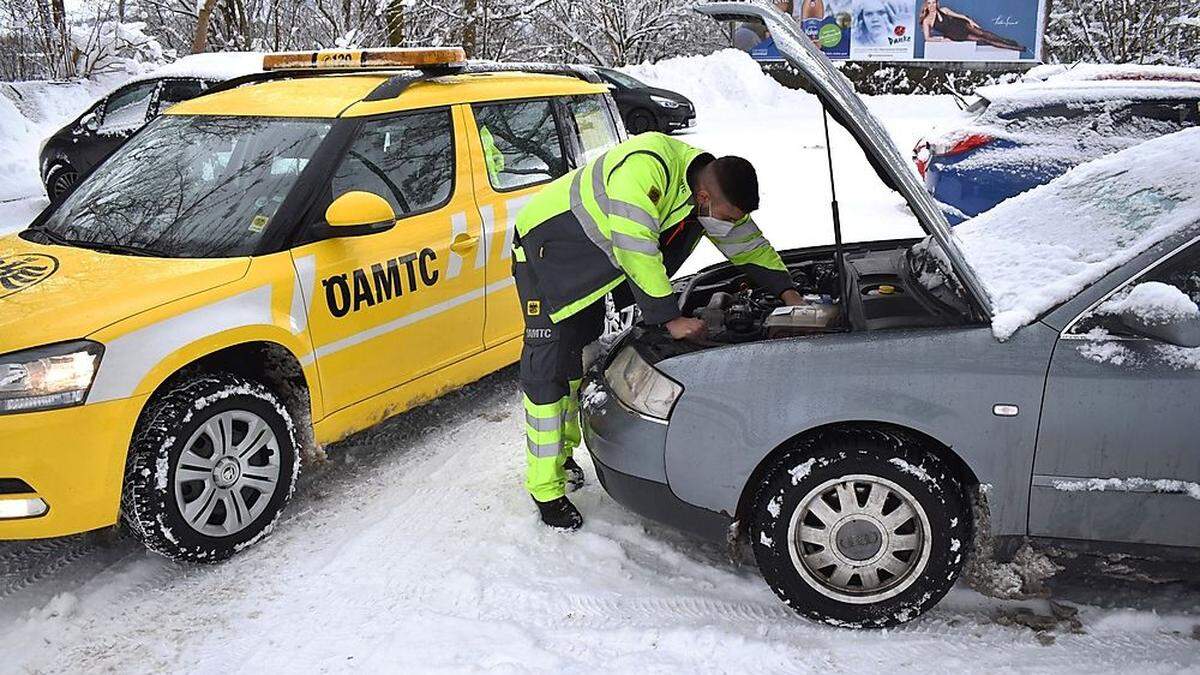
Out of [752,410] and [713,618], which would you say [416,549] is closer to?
[713,618]

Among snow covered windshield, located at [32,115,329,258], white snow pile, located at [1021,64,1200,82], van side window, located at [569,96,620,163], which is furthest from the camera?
white snow pile, located at [1021,64,1200,82]

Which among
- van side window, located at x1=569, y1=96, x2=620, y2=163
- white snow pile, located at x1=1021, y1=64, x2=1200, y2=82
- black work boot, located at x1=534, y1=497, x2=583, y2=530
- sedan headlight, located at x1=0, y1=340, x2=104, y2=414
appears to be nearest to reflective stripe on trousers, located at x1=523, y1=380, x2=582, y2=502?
black work boot, located at x1=534, y1=497, x2=583, y2=530

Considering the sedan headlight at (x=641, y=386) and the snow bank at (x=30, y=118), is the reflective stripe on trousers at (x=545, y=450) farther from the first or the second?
the snow bank at (x=30, y=118)

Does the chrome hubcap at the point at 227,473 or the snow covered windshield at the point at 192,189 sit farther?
the snow covered windshield at the point at 192,189

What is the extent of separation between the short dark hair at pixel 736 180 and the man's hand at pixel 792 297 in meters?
0.57

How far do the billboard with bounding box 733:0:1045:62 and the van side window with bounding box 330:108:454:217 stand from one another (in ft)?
68.2

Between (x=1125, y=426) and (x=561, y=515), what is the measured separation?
80.3 inches

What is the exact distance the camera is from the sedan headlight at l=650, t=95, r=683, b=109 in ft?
52.3

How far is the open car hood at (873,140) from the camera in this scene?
9.77 feet

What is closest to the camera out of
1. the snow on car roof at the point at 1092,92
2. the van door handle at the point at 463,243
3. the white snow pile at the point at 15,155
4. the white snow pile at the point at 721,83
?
the van door handle at the point at 463,243

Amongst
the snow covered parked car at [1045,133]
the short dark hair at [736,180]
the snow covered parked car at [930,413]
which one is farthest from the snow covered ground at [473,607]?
the snow covered parked car at [1045,133]

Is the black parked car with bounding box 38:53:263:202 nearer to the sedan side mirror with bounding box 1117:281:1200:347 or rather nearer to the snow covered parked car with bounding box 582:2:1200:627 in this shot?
the snow covered parked car with bounding box 582:2:1200:627

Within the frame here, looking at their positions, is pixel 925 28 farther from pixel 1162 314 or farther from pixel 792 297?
pixel 1162 314

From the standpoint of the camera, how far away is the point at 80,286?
11.1ft
